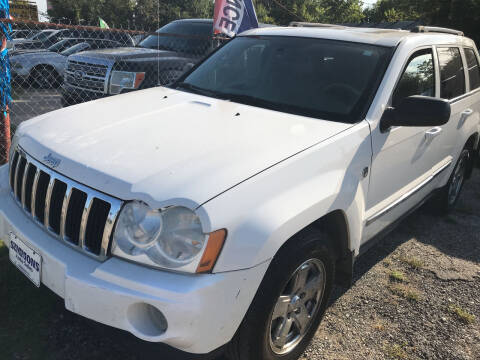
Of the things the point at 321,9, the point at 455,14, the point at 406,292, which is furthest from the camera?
the point at 321,9

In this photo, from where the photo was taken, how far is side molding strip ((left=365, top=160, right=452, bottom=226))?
9.37 ft

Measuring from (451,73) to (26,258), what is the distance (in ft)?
11.8

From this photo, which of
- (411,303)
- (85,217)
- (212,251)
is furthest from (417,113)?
(85,217)

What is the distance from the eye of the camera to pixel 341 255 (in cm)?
259

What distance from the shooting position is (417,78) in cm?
320

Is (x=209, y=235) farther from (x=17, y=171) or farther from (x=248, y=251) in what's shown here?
(x=17, y=171)

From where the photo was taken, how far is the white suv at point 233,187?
180 cm

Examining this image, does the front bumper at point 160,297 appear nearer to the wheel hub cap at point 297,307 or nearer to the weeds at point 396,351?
the wheel hub cap at point 297,307

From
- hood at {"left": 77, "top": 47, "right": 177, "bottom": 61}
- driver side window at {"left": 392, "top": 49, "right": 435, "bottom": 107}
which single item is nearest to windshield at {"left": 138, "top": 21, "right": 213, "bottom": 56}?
hood at {"left": 77, "top": 47, "right": 177, "bottom": 61}

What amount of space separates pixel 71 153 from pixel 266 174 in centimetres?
98

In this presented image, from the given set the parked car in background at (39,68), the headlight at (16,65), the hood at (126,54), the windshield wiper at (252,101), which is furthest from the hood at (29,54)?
the windshield wiper at (252,101)

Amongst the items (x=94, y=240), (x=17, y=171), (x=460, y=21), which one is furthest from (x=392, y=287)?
(x=460, y=21)

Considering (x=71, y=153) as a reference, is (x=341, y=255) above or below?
below

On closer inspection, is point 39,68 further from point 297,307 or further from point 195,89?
point 297,307
